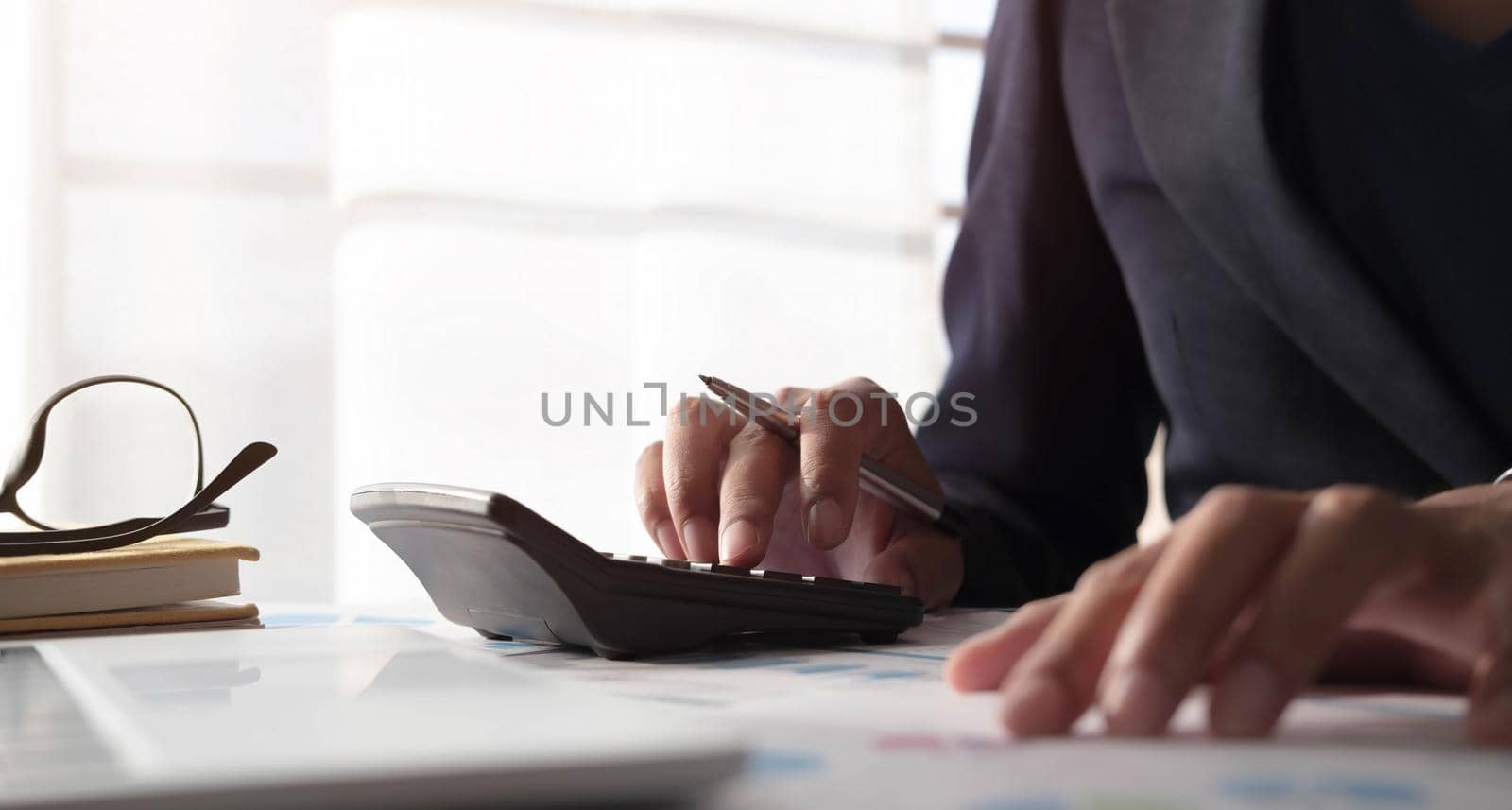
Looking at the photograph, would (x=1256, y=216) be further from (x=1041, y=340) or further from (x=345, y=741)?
(x=345, y=741)

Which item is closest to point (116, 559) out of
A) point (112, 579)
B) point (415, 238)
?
point (112, 579)

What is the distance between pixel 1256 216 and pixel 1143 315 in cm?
13

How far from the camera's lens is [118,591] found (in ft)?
1.80

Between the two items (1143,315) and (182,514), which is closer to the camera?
(182,514)

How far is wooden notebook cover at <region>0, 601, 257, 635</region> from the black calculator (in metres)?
0.10

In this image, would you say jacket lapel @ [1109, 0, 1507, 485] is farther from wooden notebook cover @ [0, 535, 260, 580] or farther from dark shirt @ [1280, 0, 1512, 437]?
wooden notebook cover @ [0, 535, 260, 580]

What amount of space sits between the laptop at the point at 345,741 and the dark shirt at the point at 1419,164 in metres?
0.68

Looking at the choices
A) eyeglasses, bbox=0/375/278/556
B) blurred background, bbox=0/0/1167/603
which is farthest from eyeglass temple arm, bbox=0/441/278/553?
blurred background, bbox=0/0/1167/603

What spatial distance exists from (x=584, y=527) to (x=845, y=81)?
101 cm

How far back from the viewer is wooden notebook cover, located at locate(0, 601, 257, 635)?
1.74ft

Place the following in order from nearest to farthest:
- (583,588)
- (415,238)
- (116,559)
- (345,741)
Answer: (345,741), (583,588), (116,559), (415,238)

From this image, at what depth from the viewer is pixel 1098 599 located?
31 centimetres

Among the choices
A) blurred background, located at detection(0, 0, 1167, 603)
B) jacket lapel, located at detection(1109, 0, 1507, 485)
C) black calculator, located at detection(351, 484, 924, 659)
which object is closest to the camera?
black calculator, located at detection(351, 484, 924, 659)

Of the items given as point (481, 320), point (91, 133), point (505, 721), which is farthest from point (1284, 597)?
point (91, 133)
